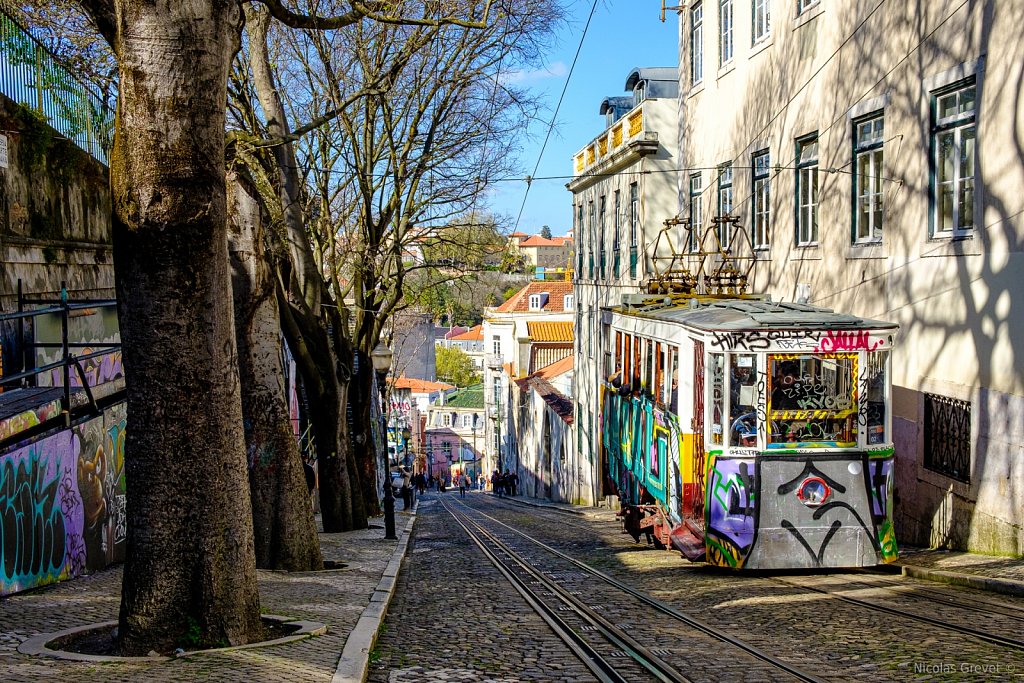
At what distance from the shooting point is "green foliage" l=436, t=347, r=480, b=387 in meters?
128

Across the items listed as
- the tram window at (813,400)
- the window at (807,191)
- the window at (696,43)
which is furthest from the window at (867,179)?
the window at (696,43)

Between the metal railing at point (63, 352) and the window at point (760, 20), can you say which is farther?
the window at point (760, 20)

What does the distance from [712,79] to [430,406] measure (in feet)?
256

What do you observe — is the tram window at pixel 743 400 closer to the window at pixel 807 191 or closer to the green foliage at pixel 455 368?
the window at pixel 807 191

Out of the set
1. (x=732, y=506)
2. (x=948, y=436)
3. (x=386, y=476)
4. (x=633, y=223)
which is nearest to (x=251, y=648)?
(x=732, y=506)

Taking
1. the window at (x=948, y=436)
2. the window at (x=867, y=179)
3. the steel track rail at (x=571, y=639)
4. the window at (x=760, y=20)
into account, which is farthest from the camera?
the window at (x=760, y=20)

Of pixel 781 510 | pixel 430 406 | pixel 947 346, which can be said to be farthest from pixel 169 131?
pixel 430 406

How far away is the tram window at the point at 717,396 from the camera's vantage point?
36.5 ft

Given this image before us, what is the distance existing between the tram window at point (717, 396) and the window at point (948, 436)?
3.16 metres

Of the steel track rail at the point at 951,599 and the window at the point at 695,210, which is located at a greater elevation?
the window at the point at 695,210

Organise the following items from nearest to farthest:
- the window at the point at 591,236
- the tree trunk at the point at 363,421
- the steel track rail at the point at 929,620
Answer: the steel track rail at the point at 929,620, the tree trunk at the point at 363,421, the window at the point at 591,236

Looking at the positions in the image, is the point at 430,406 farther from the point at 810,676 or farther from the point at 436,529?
the point at 810,676

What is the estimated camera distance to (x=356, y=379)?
2217cm

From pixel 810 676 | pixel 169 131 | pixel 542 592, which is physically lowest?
pixel 542 592
